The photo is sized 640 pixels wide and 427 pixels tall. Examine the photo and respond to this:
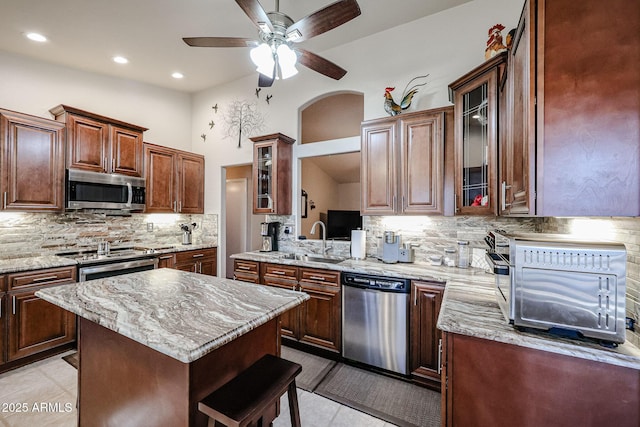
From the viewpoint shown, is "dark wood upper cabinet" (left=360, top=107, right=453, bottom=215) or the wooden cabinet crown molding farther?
the wooden cabinet crown molding

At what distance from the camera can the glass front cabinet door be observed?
2.01 meters

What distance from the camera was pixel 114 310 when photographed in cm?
134

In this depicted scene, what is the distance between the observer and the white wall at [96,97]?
3.17 m

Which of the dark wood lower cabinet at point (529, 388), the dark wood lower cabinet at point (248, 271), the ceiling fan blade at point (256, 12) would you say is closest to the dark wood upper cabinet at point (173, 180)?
the dark wood lower cabinet at point (248, 271)

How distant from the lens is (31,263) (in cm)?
271

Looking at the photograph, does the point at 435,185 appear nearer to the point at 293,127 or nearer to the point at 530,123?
the point at 530,123

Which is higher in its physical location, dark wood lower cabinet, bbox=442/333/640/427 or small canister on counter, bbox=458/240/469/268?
small canister on counter, bbox=458/240/469/268

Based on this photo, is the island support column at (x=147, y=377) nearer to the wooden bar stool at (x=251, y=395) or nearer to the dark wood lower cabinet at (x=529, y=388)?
the wooden bar stool at (x=251, y=395)

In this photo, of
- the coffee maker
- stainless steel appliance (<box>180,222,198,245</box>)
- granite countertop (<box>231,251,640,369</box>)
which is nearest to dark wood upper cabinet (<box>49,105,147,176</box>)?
stainless steel appliance (<box>180,222,198,245</box>)

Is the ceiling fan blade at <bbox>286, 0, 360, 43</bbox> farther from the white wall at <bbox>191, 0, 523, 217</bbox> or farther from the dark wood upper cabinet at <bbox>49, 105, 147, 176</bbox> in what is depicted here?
the dark wood upper cabinet at <bbox>49, 105, 147, 176</bbox>

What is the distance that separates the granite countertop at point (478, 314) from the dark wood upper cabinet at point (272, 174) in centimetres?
127

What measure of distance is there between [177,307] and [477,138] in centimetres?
246

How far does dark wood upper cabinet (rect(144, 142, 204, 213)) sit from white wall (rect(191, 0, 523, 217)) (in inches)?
26.1

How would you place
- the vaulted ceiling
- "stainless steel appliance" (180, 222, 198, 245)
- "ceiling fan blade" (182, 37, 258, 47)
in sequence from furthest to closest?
"stainless steel appliance" (180, 222, 198, 245), the vaulted ceiling, "ceiling fan blade" (182, 37, 258, 47)
